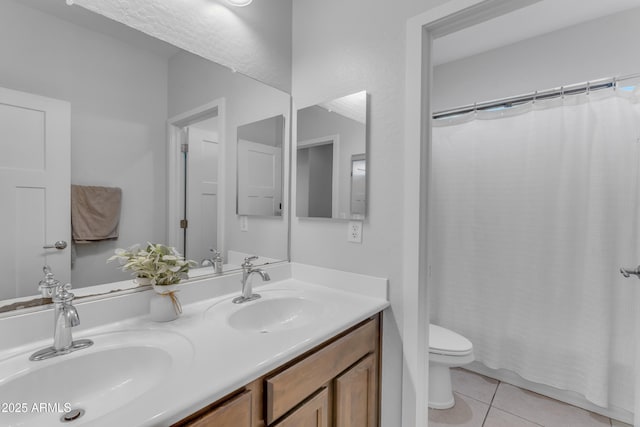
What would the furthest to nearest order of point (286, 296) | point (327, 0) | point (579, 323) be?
point (579, 323)
point (327, 0)
point (286, 296)

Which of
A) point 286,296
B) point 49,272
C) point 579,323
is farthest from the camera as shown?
point 579,323

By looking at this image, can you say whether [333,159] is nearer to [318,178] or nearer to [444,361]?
[318,178]

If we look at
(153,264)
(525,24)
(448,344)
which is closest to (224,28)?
(153,264)

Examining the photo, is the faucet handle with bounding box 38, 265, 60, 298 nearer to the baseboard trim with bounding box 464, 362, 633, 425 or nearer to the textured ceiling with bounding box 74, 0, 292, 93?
the textured ceiling with bounding box 74, 0, 292, 93

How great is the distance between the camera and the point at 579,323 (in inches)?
73.9

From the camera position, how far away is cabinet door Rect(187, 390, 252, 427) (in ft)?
2.20

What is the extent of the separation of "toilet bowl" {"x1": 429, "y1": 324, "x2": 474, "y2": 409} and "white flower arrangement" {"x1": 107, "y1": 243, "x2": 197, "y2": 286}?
1.52m

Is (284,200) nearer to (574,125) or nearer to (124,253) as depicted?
(124,253)

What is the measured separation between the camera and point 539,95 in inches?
79.3

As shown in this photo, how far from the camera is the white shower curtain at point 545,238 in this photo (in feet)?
5.75

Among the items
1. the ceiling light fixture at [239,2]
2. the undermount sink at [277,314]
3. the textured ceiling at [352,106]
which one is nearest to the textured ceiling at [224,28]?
the ceiling light fixture at [239,2]

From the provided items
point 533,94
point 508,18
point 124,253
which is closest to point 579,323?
point 533,94

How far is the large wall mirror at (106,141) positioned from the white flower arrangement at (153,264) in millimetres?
49

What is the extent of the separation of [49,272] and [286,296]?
2.83ft
